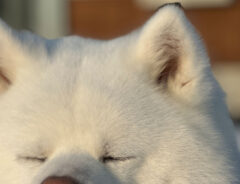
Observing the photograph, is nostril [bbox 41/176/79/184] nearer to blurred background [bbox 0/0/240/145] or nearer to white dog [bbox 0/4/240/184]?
white dog [bbox 0/4/240/184]

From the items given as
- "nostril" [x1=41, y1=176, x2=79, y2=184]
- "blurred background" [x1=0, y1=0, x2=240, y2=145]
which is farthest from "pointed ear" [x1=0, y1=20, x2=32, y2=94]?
"blurred background" [x1=0, y1=0, x2=240, y2=145]

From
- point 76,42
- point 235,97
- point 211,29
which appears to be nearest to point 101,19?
point 211,29

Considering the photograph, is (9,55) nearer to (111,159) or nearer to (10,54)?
(10,54)

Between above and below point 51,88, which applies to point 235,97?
above

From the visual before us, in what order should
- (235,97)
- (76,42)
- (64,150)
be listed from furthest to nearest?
(235,97), (76,42), (64,150)

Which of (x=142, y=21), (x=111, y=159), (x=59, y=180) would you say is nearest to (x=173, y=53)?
(x=111, y=159)

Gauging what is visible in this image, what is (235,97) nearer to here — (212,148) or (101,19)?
(101,19)

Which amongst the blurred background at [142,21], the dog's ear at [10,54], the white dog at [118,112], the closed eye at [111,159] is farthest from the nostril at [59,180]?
the blurred background at [142,21]
